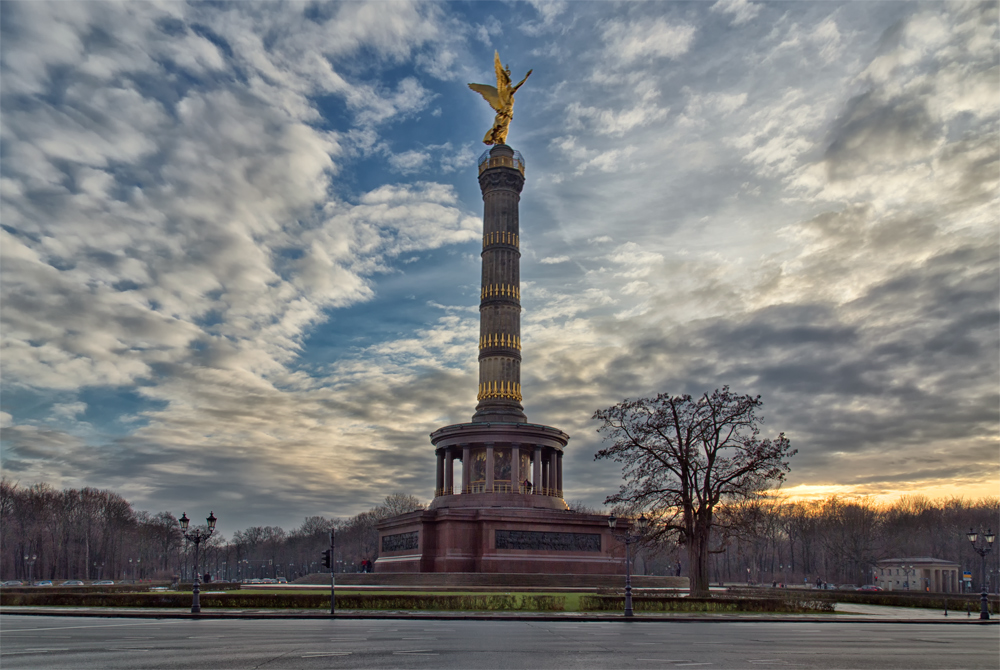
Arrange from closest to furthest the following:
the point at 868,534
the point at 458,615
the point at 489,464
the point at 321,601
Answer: the point at 458,615
the point at 321,601
the point at 489,464
the point at 868,534

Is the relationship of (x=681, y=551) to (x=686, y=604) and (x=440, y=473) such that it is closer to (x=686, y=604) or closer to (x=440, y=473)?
(x=440, y=473)

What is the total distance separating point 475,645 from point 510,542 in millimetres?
36827

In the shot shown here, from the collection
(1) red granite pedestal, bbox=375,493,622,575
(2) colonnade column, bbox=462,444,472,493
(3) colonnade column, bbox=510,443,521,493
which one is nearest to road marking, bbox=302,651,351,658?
(1) red granite pedestal, bbox=375,493,622,575

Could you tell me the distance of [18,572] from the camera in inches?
4609

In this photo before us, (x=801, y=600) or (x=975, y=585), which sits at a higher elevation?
(x=801, y=600)

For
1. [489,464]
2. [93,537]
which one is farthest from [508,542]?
[93,537]

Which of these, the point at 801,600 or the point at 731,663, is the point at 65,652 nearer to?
the point at 731,663

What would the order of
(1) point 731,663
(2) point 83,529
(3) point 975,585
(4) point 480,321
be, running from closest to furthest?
(1) point 731,663
(4) point 480,321
(3) point 975,585
(2) point 83,529

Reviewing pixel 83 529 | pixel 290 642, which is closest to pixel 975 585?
pixel 290 642

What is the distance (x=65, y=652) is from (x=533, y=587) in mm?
34347

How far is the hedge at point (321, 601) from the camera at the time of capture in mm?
32469

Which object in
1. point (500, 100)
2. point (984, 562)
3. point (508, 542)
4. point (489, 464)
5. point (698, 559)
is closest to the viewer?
point (984, 562)

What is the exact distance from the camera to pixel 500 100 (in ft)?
245

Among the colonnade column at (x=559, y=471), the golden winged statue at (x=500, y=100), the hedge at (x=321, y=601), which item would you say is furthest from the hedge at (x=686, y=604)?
the golden winged statue at (x=500, y=100)
